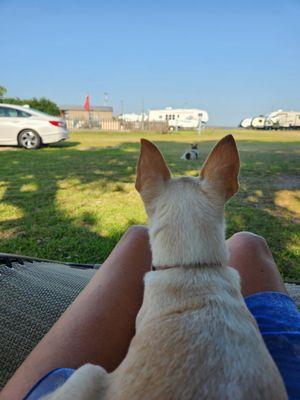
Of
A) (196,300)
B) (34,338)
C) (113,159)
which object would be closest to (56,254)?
(34,338)

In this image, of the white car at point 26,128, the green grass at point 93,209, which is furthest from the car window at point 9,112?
the green grass at point 93,209

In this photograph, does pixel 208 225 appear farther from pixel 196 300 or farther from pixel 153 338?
pixel 153 338

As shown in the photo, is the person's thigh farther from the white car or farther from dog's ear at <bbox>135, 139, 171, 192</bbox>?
the white car

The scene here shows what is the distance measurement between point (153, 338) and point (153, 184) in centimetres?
74

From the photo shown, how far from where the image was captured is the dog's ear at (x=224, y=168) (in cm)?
164

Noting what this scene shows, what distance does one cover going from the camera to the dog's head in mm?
1521

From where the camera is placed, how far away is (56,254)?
3.88 meters

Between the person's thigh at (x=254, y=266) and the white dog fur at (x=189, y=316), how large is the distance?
0.51m

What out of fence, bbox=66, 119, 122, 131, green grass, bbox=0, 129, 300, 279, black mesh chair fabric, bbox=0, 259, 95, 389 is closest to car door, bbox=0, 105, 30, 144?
green grass, bbox=0, 129, 300, 279

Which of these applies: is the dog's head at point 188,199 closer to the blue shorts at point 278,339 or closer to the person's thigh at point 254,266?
the blue shorts at point 278,339

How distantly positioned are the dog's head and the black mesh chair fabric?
2.92 feet

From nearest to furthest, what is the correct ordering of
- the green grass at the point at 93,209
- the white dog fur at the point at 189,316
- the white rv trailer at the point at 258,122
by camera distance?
the white dog fur at the point at 189,316 → the green grass at the point at 93,209 → the white rv trailer at the point at 258,122

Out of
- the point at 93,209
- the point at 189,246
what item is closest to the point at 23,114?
the point at 93,209

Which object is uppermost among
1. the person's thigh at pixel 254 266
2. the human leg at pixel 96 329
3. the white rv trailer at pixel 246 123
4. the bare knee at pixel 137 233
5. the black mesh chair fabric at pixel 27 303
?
the bare knee at pixel 137 233
